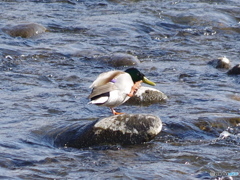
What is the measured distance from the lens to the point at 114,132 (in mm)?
6203

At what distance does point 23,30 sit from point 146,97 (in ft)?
13.6

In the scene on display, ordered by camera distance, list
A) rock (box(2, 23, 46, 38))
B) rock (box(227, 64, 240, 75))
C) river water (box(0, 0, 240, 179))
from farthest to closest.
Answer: rock (box(2, 23, 46, 38)), rock (box(227, 64, 240, 75)), river water (box(0, 0, 240, 179))

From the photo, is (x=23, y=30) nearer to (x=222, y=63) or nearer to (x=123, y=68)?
(x=123, y=68)

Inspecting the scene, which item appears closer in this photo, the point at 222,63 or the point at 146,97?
the point at 146,97

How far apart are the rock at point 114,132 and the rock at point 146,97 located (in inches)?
57.6

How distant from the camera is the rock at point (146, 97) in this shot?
777 centimetres

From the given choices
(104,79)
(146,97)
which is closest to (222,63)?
(146,97)

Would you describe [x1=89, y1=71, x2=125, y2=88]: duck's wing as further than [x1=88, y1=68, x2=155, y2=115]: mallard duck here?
Yes

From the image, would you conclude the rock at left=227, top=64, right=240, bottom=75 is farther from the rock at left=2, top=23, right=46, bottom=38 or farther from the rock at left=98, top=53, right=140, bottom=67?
the rock at left=2, top=23, right=46, bottom=38

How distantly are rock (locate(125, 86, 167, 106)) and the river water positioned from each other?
126mm

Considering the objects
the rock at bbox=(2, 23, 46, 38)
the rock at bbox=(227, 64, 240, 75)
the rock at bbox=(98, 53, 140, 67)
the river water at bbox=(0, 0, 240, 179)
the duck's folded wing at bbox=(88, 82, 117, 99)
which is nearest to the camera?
the river water at bbox=(0, 0, 240, 179)

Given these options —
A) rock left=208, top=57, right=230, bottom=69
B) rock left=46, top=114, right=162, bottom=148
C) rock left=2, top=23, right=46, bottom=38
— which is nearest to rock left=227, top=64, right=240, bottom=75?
rock left=208, top=57, right=230, bottom=69

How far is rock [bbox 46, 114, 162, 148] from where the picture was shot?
6176 mm

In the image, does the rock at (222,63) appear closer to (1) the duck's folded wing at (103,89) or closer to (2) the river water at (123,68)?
(2) the river water at (123,68)
